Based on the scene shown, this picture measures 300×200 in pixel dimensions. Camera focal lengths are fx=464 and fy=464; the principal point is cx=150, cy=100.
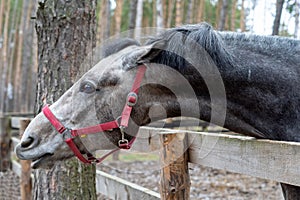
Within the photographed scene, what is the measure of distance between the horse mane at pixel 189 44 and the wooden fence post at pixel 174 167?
54cm

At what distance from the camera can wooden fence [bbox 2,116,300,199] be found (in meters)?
2.09

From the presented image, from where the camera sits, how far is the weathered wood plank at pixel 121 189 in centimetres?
332

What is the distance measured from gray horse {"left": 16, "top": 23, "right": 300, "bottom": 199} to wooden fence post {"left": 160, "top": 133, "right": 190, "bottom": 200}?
313 millimetres

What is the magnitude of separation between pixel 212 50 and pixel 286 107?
1.54ft

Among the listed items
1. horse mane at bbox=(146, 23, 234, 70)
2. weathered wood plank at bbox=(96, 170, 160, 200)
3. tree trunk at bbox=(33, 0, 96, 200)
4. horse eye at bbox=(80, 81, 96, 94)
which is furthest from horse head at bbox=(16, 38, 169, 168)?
tree trunk at bbox=(33, 0, 96, 200)

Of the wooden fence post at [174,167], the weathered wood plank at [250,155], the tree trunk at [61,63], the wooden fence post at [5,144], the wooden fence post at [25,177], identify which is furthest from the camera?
the wooden fence post at [5,144]

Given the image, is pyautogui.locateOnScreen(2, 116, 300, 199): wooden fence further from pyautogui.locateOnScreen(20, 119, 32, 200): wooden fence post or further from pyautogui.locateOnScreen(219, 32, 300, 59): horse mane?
pyautogui.locateOnScreen(20, 119, 32, 200): wooden fence post

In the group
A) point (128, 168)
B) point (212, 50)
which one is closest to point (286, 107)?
point (212, 50)

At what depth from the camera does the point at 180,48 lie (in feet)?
7.72

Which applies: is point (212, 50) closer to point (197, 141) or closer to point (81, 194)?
point (197, 141)

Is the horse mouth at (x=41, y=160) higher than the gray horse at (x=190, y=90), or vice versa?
the gray horse at (x=190, y=90)

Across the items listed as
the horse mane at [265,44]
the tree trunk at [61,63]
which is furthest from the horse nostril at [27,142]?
the horse mane at [265,44]

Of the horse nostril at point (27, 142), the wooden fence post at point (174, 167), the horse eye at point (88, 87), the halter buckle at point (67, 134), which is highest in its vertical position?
the horse eye at point (88, 87)

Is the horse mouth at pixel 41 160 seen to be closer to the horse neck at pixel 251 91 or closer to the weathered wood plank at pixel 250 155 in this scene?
the horse neck at pixel 251 91
